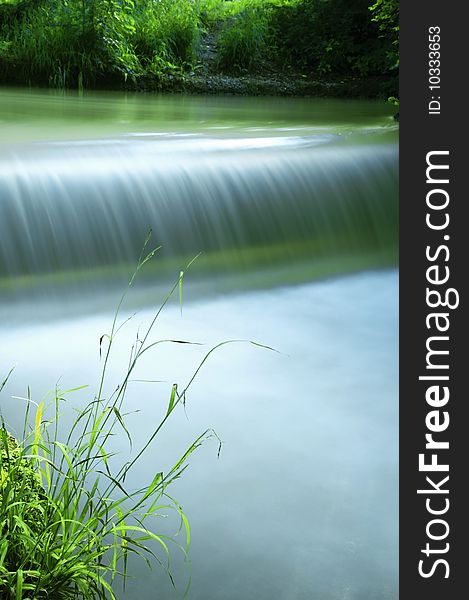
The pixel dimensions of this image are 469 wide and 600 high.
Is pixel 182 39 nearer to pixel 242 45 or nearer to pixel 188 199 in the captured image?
pixel 242 45

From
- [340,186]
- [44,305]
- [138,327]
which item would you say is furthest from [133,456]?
[340,186]

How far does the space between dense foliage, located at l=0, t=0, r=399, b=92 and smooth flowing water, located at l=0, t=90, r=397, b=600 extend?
2848 millimetres

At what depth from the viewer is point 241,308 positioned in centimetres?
338

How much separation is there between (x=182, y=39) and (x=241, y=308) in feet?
20.0

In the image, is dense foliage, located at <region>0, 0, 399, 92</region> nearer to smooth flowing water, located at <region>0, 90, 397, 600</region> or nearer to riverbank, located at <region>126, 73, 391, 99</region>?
riverbank, located at <region>126, 73, 391, 99</region>

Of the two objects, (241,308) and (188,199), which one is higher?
(188,199)

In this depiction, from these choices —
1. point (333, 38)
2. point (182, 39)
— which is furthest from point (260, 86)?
point (333, 38)

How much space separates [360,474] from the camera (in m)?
2.22

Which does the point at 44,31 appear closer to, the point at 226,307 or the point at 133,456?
the point at 226,307

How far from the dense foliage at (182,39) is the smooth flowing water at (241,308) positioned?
2.85 metres

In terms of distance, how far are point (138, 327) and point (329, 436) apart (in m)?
0.93

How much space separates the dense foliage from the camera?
827cm

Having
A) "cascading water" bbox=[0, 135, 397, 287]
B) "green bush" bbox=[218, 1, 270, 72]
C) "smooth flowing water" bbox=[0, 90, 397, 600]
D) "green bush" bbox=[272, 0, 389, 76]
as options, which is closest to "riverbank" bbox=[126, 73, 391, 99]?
"green bush" bbox=[218, 1, 270, 72]

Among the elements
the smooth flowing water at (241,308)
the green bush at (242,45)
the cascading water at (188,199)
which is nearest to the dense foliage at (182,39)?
the green bush at (242,45)
